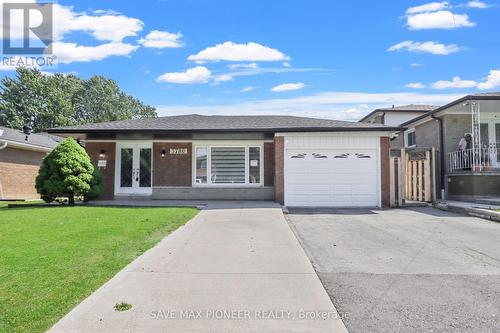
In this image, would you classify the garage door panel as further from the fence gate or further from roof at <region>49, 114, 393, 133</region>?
roof at <region>49, 114, 393, 133</region>

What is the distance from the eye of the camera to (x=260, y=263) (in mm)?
5719

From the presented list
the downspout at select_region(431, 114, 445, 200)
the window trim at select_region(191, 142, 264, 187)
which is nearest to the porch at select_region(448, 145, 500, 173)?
the downspout at select_region(431, 114, 445, 200)

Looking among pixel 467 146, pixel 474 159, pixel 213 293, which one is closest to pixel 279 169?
pixel 474 159

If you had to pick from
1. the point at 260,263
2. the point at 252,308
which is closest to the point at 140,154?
the point at 260,263

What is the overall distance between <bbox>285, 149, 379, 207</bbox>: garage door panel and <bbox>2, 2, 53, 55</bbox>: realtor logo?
36.9 ft

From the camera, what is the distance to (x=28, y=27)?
15.6m

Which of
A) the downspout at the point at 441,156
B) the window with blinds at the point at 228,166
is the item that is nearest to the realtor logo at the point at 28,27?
the window with blinds at the point at 228,166

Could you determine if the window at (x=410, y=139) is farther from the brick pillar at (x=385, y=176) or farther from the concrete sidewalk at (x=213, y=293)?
the concrete sidewalk at (x=213, y=293)

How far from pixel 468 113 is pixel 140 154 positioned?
15347 millimetres

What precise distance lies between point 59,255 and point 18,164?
17956 millimetres

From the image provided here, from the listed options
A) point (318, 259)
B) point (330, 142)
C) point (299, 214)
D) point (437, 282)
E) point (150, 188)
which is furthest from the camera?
point (150, 188)

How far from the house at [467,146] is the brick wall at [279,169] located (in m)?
5.18

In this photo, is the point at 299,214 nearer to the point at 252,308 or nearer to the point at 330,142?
the point at 330,142

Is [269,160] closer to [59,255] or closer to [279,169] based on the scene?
[279,169]
